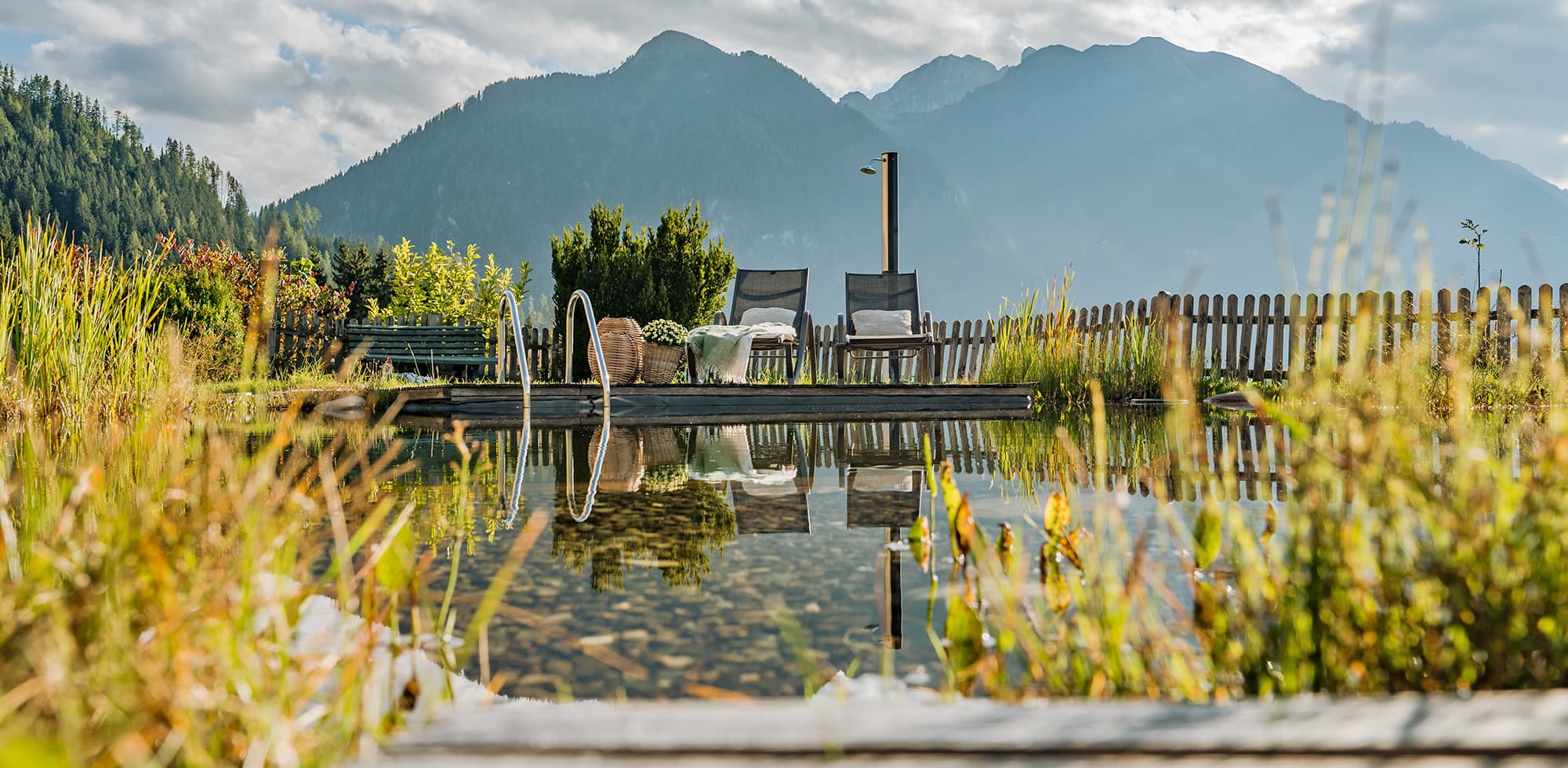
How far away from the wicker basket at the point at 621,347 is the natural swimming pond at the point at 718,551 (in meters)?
3.59

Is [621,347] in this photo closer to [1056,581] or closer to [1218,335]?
[1056,581]

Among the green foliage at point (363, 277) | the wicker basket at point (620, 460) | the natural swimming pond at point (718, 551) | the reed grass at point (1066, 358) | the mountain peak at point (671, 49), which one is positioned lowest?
the natural swimming pond at point (718, 551)

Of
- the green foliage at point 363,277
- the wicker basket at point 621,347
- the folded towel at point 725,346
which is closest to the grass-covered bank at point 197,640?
the wicker basket at point 621,347

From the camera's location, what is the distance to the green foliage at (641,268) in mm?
10617

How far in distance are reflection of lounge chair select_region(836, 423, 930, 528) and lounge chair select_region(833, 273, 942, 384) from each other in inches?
151

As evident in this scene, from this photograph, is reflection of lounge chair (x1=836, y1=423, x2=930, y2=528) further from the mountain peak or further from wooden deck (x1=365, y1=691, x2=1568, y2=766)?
the mountain peak

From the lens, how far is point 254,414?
20.5ft

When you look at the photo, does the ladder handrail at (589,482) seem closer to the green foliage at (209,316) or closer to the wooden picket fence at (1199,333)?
the wooden picket fence at (1199,333)

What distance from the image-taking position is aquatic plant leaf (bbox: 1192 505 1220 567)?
1.44 meters

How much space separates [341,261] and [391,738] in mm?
24491

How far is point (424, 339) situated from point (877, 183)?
154864 millimetres

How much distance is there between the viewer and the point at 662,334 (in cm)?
Result: 848

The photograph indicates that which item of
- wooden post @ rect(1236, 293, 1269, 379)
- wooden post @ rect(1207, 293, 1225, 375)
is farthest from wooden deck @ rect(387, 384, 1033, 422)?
wooden post @ rect(1236, 293, 1269, 379)

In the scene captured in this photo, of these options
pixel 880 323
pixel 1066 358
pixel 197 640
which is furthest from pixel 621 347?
pixel 197 640
